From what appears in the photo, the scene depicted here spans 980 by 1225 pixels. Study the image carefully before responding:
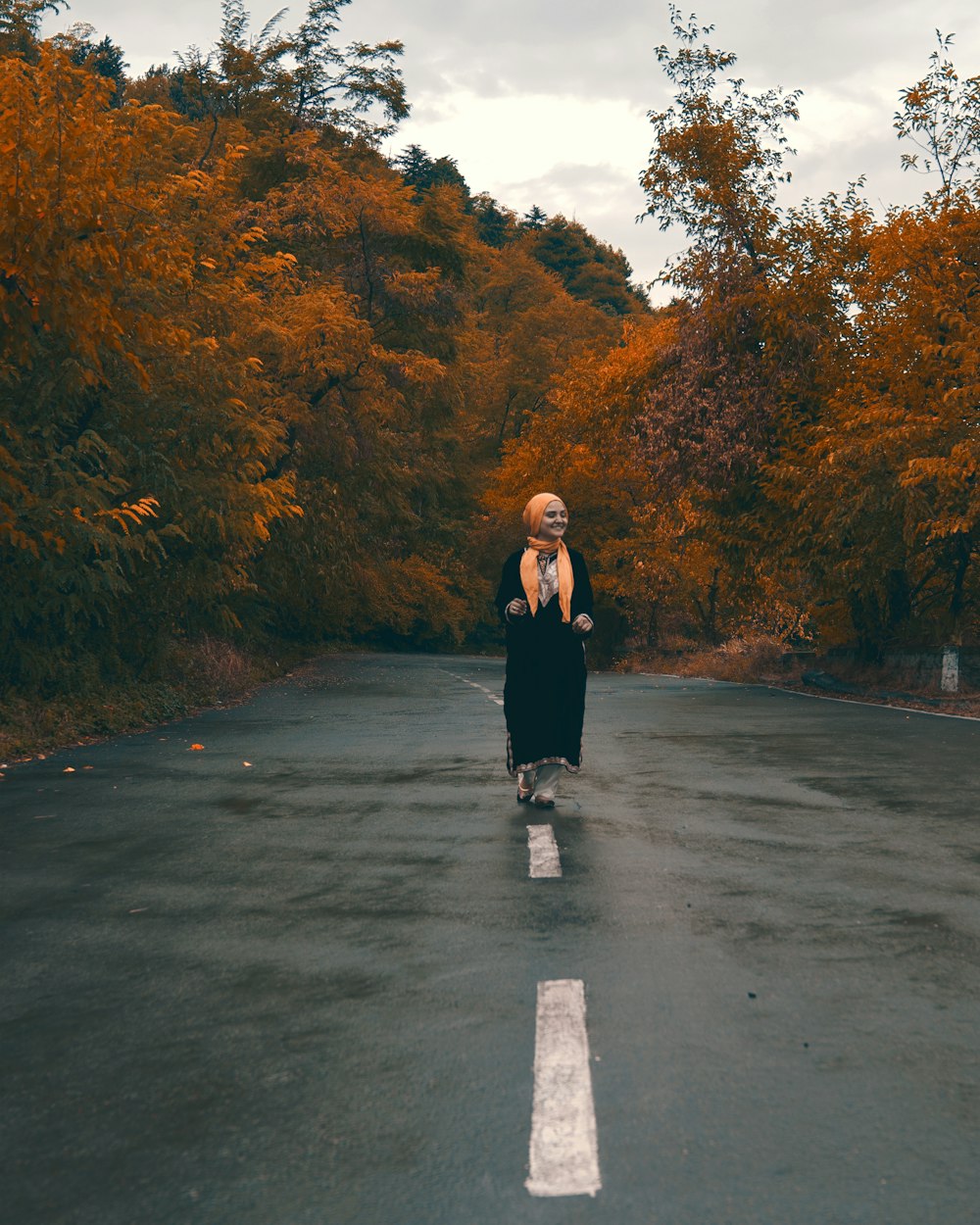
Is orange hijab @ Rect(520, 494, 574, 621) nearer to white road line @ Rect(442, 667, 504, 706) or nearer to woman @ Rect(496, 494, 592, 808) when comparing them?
woman @ Rect(496, 494, 592, 808)

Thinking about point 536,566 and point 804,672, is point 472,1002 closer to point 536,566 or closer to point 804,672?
point 536,566

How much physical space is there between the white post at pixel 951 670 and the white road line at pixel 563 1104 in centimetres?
1868

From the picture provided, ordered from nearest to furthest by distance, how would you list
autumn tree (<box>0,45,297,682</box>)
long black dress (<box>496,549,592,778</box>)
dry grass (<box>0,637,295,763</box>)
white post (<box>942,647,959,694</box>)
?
long black dress (<box>496,549,592,778</box>), autumn tree (<box>0,45,297,682</box>), dry grass (<box>0,637,295,763</box>), white post (<box>942,647,959,694</box>)

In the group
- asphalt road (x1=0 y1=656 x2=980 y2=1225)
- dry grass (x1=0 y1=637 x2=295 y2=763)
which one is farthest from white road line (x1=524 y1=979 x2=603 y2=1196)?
dry grass (x1=0 y1=637 x2=295 y2=763)

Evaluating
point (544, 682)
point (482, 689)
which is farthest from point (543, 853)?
point (482, 689)

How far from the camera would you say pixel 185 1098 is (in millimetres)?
3984

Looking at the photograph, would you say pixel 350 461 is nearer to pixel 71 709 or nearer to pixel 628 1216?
pixel 71 709

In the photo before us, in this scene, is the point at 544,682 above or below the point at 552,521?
below

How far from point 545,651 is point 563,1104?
571 cm

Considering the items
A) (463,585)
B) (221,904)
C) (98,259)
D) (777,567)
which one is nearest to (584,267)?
(463,585)

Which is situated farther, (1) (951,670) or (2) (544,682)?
(1) (951,670)

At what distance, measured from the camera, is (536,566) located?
952 centimetres

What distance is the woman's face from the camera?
9375 millimetres

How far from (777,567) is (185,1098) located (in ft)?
76.2
